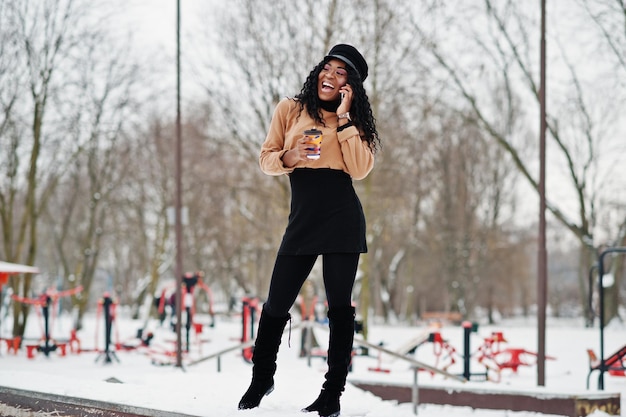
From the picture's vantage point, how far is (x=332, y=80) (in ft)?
11.8

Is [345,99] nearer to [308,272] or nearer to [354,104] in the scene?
[354,104]

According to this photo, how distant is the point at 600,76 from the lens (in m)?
18.0

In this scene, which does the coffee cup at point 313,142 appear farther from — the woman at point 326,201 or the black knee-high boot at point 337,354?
the black knee-high boot at point 337,354

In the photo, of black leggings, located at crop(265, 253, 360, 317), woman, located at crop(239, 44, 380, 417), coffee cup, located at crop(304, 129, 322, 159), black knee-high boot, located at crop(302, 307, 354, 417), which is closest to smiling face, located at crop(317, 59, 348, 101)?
woman, located at crop(239, 44, 380, 417)

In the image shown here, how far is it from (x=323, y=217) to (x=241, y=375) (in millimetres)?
3155

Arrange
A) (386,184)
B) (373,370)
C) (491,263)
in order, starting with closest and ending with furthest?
(373,370) < (386,184) < (491,263)

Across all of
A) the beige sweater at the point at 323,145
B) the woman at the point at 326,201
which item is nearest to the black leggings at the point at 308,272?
the woman at the point at 326,201

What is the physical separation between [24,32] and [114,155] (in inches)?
321

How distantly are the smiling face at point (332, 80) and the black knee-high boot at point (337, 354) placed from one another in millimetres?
1067

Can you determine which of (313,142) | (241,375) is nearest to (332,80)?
(313,142)

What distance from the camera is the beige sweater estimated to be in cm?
340

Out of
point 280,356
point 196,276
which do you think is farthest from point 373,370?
point 196,276

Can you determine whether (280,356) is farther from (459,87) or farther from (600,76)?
(600,76)

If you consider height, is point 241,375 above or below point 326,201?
below
